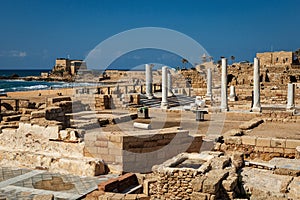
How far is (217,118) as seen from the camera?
58.6 ft

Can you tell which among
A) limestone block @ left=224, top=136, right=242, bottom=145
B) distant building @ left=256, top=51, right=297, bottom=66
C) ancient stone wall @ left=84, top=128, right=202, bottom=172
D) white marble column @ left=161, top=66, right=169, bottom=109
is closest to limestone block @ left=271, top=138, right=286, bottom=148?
limestone block @ left=224, top=136, right=242, bottom=145

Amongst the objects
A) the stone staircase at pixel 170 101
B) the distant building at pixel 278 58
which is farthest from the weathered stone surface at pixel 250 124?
the distant building at pixel 278 58

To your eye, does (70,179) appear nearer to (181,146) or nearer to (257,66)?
(181,146)

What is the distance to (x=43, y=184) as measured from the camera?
8281mm

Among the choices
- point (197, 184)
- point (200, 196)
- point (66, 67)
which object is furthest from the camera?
point (66, 67)

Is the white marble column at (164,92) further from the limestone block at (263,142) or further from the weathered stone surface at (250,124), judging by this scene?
the limestone block at (263,142)

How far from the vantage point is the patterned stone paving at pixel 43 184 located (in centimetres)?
757

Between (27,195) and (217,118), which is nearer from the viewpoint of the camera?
(27,195)

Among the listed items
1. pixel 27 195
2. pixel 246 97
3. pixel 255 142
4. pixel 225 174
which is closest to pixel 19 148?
pixel 27 195

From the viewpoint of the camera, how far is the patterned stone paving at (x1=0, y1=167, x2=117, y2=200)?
7.57 meters

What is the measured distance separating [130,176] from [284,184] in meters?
3.52

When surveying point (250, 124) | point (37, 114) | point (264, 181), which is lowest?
point (264, 181)

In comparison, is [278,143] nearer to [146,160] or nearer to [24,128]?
[146,160]

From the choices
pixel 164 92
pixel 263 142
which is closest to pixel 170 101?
pixel 164 92
